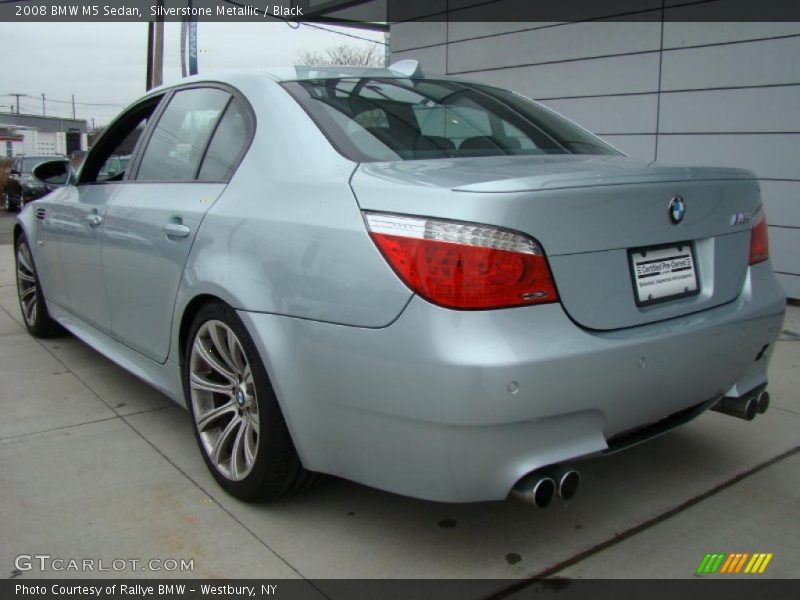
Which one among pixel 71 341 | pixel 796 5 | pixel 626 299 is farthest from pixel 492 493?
pixel 796 5

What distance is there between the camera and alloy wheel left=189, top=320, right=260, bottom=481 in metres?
2.67

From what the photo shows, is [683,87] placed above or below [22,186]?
above

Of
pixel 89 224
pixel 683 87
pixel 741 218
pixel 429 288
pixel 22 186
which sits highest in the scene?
pixel 683 87

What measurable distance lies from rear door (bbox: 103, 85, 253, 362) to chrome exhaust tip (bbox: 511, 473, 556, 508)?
62.2 inches

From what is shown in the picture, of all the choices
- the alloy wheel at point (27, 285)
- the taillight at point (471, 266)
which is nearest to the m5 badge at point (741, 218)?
the taillight at point (471, 266)

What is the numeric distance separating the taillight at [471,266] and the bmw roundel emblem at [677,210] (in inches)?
22.6

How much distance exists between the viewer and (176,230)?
2.97m

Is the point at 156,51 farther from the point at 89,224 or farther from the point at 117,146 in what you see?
the point at 89,224

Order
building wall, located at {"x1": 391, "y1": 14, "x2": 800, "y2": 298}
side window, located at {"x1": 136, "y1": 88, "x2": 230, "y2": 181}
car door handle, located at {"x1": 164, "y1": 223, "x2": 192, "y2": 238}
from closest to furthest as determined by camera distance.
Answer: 1. car door handle, located at {"x1": 164, "y1": 223, "x2": 192, "y2": 238}
2. side window, located at {"x1": 136, "y1": 88, "x2": 230, "y2": 181}
3. building wall, located at {"x1": 391, "y1": 14, "x2": 800, "y2": 298}

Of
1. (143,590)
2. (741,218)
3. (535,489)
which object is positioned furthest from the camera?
(741,218)

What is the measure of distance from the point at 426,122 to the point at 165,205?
3.90ft

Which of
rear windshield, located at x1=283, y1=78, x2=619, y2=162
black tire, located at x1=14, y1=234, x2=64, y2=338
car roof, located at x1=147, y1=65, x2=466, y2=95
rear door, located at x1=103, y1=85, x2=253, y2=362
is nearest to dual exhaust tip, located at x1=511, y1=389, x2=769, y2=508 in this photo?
rear windshield, located at x1=283, y1=78, x2=619, y2=162

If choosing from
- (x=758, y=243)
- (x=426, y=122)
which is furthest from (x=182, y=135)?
(x=758, y=243)

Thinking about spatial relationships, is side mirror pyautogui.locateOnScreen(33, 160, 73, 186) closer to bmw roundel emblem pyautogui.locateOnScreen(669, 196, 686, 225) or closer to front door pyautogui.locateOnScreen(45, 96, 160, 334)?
front door pyautogui.locateOnScreen(45, 96, 160, 334)
